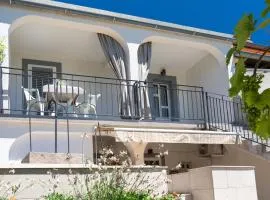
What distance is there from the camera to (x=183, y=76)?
17328 millimetres

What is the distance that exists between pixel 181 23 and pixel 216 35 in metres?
1.37

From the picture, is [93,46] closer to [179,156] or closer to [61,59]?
[61,59]

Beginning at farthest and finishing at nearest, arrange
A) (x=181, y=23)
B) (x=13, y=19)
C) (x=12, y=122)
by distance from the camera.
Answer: (x=181, y=23), (x=13, y=19), (x=12, y=122)

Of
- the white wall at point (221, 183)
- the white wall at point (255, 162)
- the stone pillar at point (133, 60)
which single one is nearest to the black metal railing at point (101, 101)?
the stone pillar at point (133, 60)

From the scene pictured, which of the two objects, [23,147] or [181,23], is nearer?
[23,147]

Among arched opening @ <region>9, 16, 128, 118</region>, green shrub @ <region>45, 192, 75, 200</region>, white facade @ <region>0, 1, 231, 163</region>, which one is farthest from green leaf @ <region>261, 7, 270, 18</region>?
arched opening @ <region>9, 16, 128, 118</region>

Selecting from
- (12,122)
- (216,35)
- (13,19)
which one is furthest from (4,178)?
(216,35)

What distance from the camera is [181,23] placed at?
47.9 feet

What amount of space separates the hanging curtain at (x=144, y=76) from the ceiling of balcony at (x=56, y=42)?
1.57 metres

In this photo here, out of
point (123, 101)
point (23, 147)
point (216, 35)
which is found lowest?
point (23, 147)

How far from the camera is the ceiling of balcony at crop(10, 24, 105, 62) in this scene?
13.2 meters

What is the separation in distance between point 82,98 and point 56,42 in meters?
2.03

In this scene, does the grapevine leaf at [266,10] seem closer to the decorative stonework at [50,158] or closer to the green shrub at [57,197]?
the green shrub at [57,197]

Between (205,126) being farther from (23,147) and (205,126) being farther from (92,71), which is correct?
(23,147)
